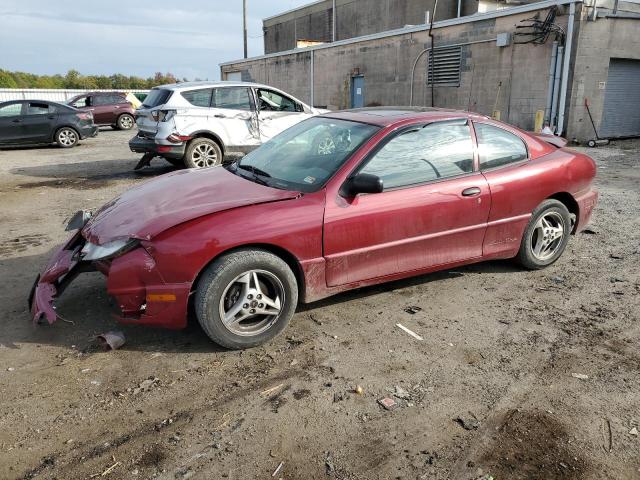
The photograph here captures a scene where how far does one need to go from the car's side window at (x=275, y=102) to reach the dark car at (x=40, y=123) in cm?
834

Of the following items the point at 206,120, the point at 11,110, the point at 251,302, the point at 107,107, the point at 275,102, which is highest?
the point at 107,107

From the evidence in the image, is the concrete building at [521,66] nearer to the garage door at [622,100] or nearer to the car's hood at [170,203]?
the garage door at [622,100]

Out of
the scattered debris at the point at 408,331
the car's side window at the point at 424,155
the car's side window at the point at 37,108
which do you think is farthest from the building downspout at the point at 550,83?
the car's side window at the point at 37,108

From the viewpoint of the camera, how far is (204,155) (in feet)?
31.7

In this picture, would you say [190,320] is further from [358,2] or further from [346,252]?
[358,2]

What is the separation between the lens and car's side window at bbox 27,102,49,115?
14.8 meters

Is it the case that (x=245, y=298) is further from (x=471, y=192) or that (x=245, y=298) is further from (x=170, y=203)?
(x=471, y=192)

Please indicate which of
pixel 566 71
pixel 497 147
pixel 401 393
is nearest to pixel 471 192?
pixel 497 147

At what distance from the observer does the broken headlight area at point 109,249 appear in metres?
3.32

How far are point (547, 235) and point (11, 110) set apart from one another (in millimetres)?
15183

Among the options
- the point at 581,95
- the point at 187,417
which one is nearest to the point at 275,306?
the point at 187,417

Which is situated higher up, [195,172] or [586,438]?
[195,172]

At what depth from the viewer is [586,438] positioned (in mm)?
2676

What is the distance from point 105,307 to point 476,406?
2924mm
